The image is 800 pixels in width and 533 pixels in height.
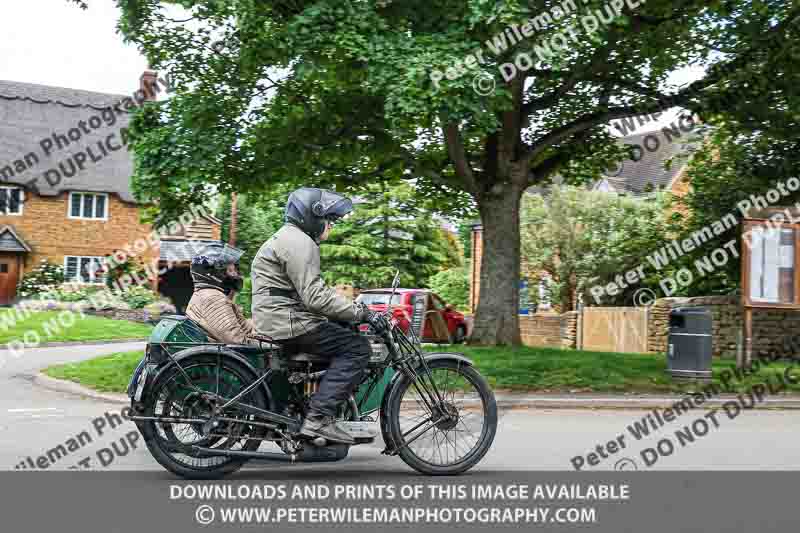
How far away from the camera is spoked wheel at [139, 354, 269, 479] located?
6527 mm

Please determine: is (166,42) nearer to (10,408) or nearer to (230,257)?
A: (10,408)

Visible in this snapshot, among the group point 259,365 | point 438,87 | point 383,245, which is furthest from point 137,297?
point 259,365

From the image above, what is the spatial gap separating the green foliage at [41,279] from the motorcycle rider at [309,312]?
3636cm

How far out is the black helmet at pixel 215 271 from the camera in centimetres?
759

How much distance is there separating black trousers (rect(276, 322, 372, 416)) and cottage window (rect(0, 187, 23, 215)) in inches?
→ 1622

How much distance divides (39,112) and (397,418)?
45.9 meters

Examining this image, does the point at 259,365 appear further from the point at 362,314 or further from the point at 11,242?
the point at 11,242

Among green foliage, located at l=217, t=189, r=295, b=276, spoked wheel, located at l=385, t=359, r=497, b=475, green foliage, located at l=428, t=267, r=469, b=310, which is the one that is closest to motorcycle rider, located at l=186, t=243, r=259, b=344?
spoked wheel, located at l=385, t=359, r=497, b=475

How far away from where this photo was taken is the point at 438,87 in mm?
13648

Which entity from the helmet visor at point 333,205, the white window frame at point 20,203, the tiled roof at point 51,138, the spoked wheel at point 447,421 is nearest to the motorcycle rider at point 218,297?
the helmet visor at point 333,205

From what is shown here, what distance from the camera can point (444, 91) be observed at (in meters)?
13.7

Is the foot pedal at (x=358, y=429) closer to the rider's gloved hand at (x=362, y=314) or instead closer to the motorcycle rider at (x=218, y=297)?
the rider's gloved hand at (x=362, y=314)

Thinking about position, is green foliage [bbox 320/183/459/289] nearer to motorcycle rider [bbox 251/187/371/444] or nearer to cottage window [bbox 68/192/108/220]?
cottage window [bbox 68/192/108/220]

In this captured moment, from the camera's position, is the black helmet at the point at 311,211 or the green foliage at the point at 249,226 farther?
the green foliage at the point at 249,226
